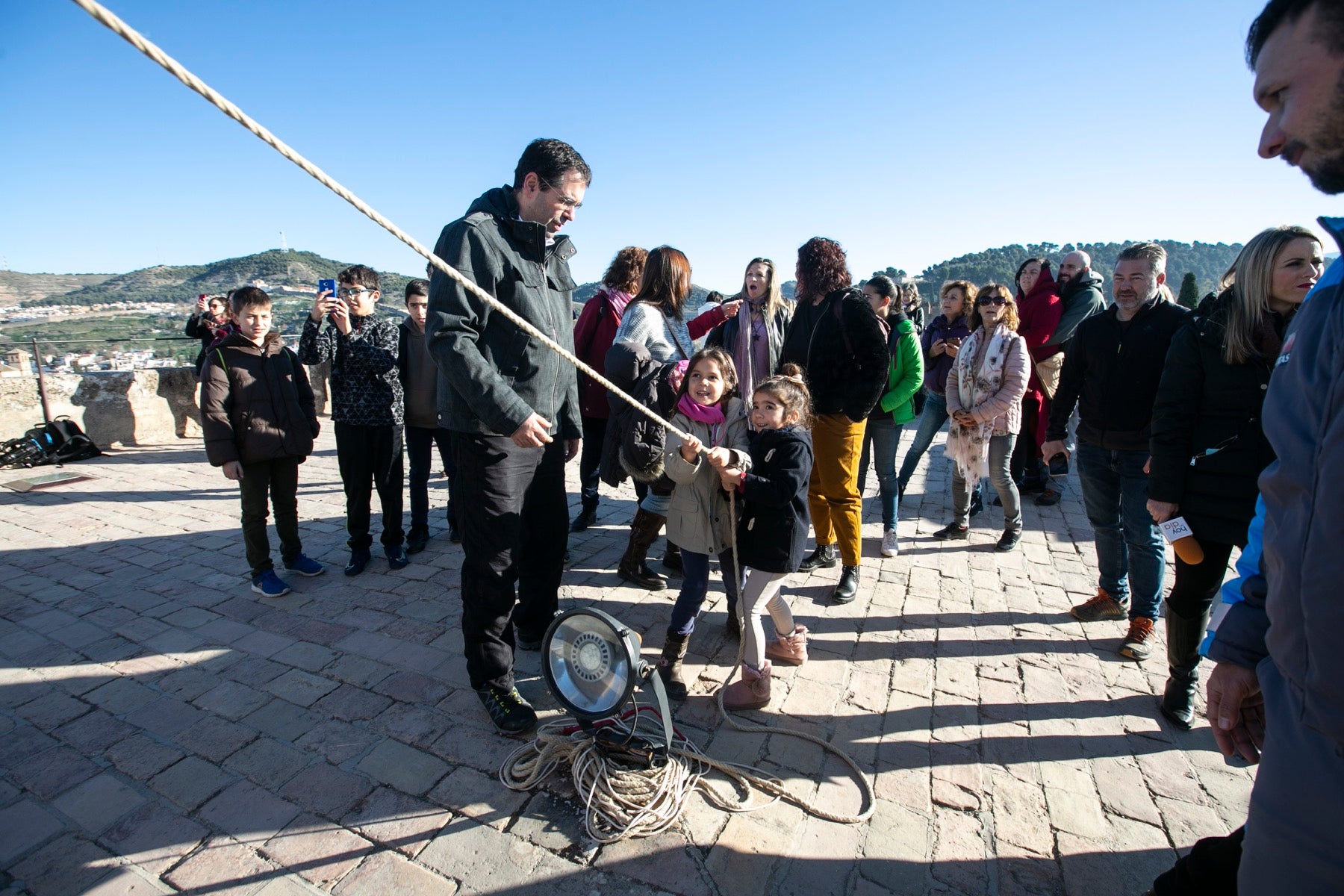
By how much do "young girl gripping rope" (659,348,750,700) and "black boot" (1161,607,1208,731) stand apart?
6.77 feet

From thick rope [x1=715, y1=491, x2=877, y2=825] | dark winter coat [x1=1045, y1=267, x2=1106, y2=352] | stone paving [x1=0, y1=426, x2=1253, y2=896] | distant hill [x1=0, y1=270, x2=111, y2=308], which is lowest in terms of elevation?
stone paving [x1=0, y1=426, x2=1253, y2=896]

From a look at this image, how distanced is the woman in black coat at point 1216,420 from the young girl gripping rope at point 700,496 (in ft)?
6.45

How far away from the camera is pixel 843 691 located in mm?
3109

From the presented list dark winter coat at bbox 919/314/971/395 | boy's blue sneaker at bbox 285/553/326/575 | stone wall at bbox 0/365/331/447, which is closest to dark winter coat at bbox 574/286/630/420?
boy's blue sneaker at bbox 285/553/326/575

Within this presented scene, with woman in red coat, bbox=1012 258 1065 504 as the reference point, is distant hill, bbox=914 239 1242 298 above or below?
above

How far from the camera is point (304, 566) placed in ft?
14.9

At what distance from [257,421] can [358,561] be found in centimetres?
120

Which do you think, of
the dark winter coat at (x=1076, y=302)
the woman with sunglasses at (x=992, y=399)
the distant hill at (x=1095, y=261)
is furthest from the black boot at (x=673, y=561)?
the distant hill at (x=1095, y=261)

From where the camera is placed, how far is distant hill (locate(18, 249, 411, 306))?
39.4 metres

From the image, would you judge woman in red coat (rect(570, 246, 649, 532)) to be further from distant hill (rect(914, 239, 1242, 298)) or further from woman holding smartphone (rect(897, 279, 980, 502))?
distant hill (rect(914, 239, 1242, 298))

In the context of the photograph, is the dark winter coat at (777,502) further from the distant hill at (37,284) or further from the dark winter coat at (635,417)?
the distant hill at (37,284)

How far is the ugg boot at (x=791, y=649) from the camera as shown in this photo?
3.32 m

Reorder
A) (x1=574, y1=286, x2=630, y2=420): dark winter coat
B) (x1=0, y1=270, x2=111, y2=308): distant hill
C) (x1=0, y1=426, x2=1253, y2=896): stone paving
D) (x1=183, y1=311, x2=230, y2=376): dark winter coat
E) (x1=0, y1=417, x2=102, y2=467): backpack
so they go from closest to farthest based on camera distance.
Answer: (x1=0, y1=426, x2=1253, y2=896): stone paving < (x1=574, y1=286, x2=630, y2=420): dark winter coat < (x1=183, y1=311, x2=230, y2=376): dark winter coat < (x1=0, y1=417, x2=102, y2=467): backpack < (x1=0, y1=270, x2=111, y2=308): distant hill

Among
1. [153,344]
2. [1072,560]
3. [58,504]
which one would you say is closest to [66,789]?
[58,504]
